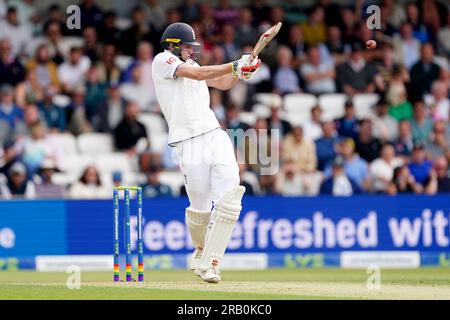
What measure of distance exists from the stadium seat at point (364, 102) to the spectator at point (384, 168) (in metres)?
1.20

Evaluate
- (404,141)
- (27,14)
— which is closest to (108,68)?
(27,14)

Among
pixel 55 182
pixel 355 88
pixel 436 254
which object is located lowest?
pixel 436 254

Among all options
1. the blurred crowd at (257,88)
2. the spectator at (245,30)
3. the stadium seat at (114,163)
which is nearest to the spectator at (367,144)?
the blurred crowd at (257,88)

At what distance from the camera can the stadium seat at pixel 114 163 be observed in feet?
57.1

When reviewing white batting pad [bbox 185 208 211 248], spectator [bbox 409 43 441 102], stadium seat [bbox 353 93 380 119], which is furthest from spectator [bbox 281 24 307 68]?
white batting pad [bbox 185 208 211 248]

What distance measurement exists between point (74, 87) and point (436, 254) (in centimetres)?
594

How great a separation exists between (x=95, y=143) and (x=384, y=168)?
4.21m

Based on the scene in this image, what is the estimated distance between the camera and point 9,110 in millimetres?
17484

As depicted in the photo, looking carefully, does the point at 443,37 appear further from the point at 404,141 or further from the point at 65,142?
the point at 65,142

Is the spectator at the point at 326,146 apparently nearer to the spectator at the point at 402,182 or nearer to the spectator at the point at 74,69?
the spectator at the point at 402,182

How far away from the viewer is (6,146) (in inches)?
675
